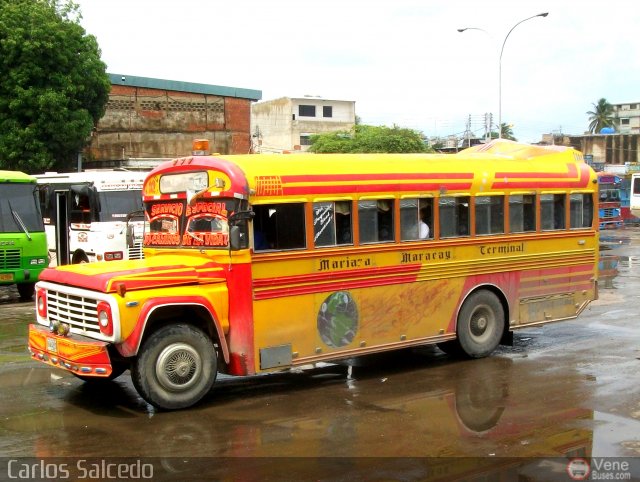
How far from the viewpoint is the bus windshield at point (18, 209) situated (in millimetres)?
17469

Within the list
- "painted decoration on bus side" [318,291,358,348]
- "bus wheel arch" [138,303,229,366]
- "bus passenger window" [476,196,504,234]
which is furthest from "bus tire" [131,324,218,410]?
"bus passenger window" [476,196,504,234]

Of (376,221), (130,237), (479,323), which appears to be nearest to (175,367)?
(376,221)

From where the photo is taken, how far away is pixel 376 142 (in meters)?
49.8

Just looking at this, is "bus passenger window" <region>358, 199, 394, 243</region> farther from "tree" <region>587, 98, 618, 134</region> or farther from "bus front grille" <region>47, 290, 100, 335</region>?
"tree" <region>587, 98, 618, 134</region>

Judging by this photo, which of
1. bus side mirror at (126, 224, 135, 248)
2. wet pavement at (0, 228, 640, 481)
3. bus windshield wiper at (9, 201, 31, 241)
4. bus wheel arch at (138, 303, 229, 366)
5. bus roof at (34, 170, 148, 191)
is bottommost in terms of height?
wet pavement at (0, 228, 640, 481)

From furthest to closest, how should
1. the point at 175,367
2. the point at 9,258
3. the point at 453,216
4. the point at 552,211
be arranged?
the point at 9,258
the point at 552,211
the point at 453,216
the point at 175,367

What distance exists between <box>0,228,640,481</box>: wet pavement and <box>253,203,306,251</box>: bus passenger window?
179 centimetres

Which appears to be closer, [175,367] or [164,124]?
[175,367]

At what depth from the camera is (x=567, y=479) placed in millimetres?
6141

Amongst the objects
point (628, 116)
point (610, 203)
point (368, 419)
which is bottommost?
point (368, 419)

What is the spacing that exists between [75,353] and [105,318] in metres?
0.63

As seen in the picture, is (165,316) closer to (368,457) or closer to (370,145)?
(368,457)

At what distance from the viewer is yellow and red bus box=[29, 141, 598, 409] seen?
8.09 metres

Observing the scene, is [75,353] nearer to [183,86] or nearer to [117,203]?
[117,203]
